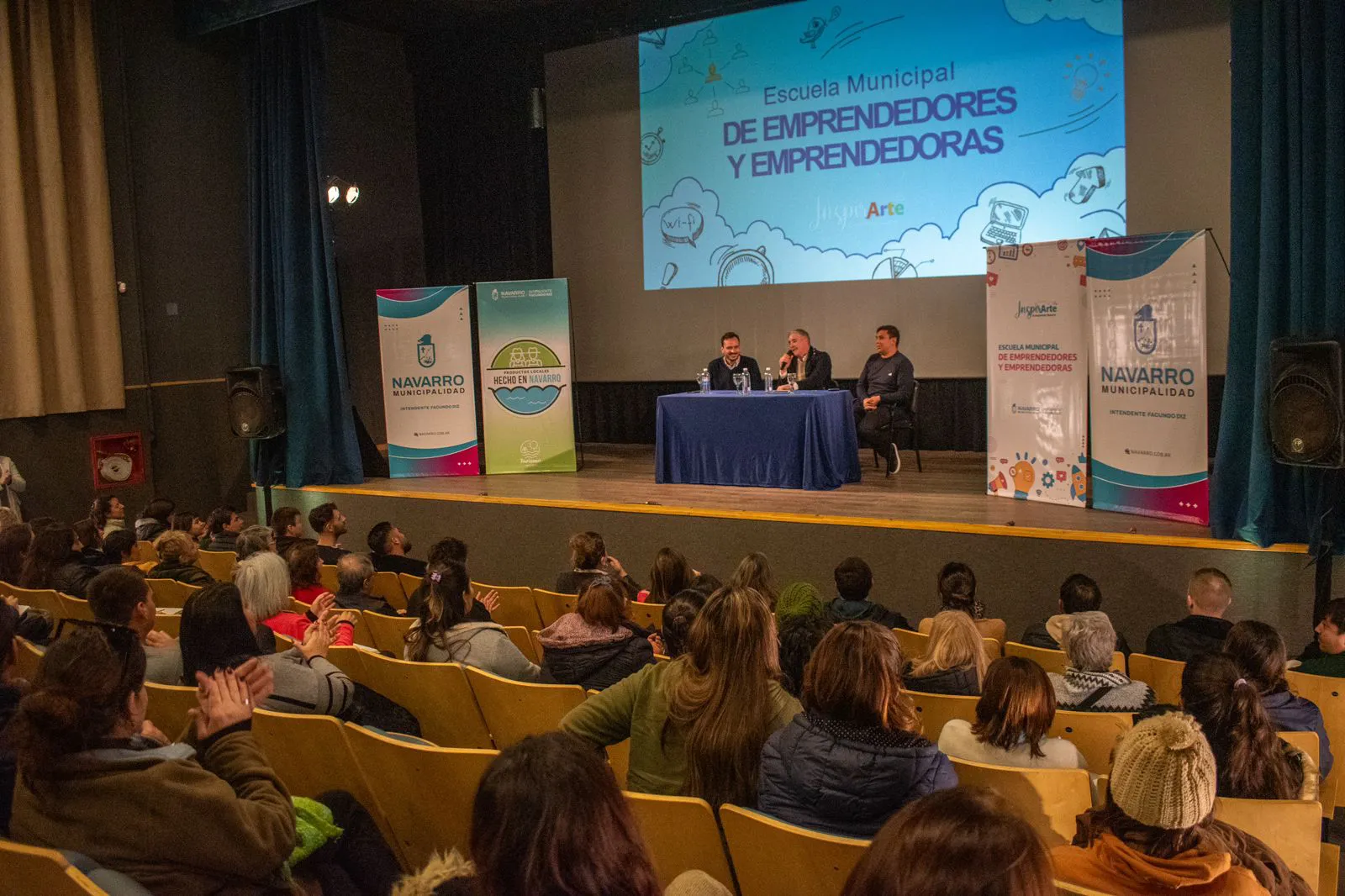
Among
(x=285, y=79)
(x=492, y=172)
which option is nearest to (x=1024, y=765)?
(x=285, y=79)

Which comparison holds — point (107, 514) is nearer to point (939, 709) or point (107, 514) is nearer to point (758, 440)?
point (758, 440)

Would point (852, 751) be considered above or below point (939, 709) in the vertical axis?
above

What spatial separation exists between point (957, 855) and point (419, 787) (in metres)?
1.60

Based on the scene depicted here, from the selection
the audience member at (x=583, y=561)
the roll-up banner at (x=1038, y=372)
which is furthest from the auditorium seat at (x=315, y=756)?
the roll-up banner at (x=1038, y=372)

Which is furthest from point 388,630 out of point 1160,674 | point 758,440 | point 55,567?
point 758,440

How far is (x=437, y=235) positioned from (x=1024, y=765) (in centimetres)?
980

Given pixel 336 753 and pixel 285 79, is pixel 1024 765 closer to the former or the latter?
pixel 336 753

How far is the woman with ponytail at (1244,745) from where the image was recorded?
2.44m

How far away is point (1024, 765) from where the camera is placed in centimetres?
257

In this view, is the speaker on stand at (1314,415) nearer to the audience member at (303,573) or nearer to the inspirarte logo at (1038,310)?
the inspirarte logo at (1038,310)

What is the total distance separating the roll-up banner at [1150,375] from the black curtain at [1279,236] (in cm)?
17

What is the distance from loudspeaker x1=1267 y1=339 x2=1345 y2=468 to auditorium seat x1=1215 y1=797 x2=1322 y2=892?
2979mm

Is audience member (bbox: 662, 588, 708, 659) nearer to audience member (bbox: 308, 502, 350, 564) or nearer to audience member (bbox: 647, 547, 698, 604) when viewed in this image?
audience member (bbox: 647, 547, 698, 604)

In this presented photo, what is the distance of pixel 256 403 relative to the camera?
8.45m
